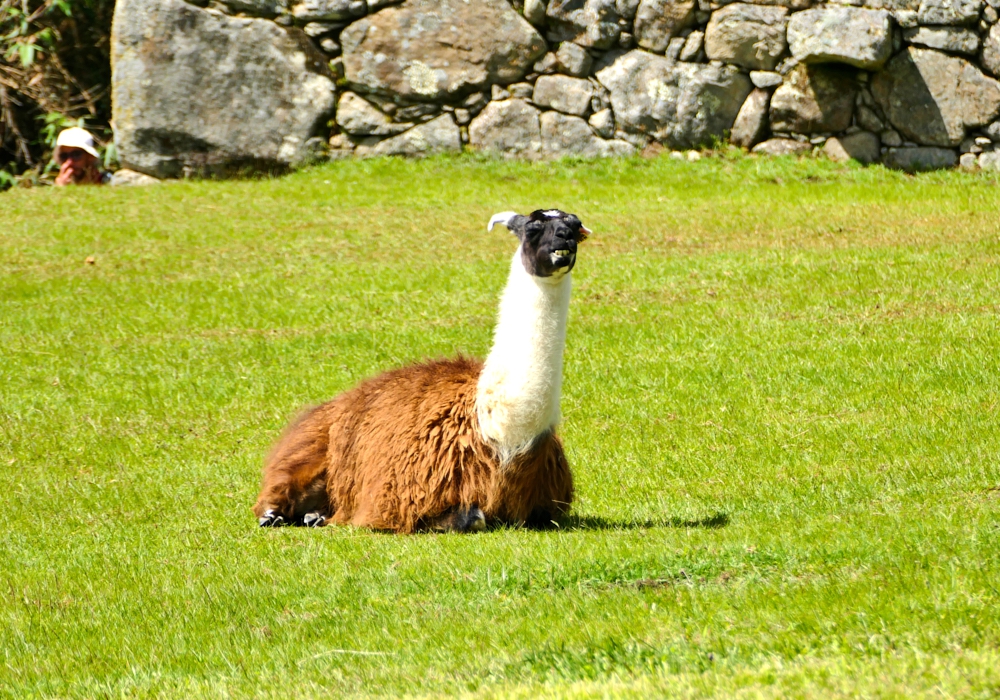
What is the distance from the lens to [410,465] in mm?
6797

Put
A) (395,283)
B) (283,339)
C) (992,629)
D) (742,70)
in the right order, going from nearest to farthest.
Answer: (992,629) → (283,339) → (395,283) → (742,70)

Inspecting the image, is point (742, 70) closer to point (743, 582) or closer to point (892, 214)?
point (892, 214)

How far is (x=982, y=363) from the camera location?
9695mm

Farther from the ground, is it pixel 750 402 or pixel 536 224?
pixel 536 224

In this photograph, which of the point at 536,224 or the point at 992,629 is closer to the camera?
the point at 992,629

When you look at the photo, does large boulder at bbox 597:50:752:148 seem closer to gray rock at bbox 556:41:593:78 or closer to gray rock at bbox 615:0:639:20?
gray rock at bbox 556:41:593:78

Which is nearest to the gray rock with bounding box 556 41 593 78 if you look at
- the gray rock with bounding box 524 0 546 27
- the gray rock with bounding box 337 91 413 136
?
the gray rock with bounding box 524 0 546 27

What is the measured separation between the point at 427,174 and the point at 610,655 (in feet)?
46.0

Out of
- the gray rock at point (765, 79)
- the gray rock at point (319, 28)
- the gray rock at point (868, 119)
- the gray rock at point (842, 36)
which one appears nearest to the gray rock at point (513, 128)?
the gray rock at point (319, 28)

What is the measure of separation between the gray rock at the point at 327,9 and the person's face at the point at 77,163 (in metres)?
3.72

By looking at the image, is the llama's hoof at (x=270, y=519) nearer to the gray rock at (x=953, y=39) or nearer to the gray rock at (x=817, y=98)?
the gray rock at (x=817, y=98)

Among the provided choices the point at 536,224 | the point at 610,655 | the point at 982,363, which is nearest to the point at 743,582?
the point at 610,655

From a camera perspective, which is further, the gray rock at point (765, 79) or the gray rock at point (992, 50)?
the gray rock at point (765, 79)

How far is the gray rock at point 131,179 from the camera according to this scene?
61.2ft
